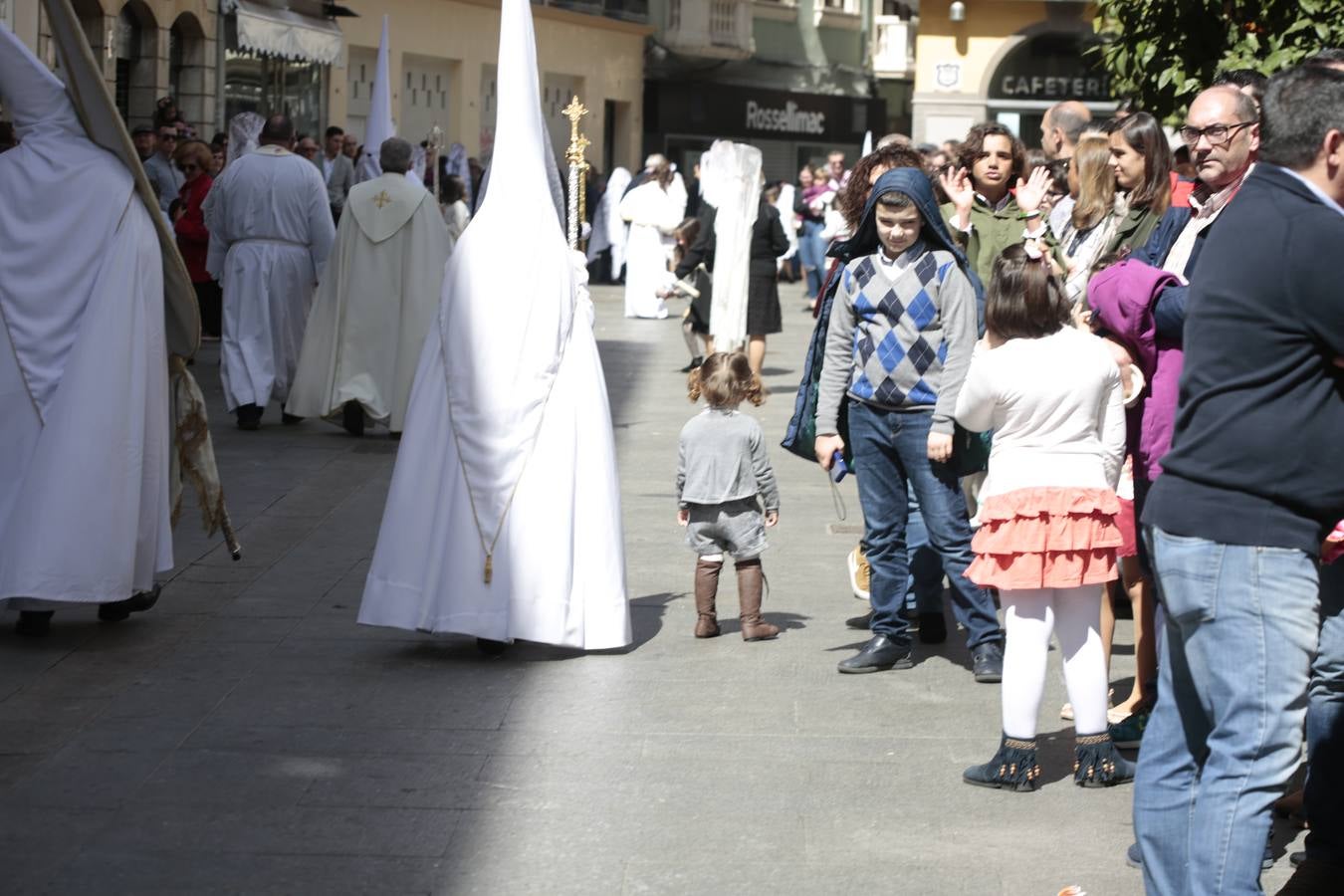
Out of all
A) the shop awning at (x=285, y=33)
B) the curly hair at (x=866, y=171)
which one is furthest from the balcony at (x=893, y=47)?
the curly hair at (x=866, y=171)

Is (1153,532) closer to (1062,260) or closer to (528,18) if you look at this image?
(1062,260)

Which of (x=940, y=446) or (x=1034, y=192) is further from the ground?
(x=1034, y=192)

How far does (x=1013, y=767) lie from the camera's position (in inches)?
235

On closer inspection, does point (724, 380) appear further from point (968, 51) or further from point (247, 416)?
point (968, 51)

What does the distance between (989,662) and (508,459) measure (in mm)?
1775

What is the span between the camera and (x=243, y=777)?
19.8ft

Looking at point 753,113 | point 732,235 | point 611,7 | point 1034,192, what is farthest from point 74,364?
point 753,113

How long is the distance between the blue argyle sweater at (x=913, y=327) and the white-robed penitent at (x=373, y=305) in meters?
6.95

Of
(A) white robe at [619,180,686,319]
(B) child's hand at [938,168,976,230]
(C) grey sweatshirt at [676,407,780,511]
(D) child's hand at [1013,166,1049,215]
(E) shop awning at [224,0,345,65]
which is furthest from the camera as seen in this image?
(E) shop awning at [224,0,345,65]

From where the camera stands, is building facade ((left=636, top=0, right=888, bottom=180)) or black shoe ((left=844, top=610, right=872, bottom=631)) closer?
black shoe ((left=844, top=610, right=872, bottom=631))

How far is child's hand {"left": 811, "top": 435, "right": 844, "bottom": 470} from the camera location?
7449mm

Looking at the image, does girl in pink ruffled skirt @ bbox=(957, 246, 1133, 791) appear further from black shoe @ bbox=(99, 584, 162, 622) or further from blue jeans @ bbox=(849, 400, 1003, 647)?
black shoe @ bbox=(99, 584, 162, 622)

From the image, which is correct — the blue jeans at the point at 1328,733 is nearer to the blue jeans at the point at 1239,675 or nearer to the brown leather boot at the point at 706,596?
the blue jeans at the point at 1239,675

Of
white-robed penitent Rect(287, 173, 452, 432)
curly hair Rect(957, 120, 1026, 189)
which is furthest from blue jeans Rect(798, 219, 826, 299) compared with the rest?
curly hair Rect(957, 120, 1026, 189)
